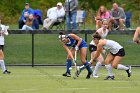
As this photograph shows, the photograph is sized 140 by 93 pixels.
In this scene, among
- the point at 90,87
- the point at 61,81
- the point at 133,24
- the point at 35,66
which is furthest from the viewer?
the point at 133,24

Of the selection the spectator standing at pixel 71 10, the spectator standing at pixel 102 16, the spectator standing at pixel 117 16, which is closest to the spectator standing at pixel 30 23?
the spectator standing at pixel 71 10

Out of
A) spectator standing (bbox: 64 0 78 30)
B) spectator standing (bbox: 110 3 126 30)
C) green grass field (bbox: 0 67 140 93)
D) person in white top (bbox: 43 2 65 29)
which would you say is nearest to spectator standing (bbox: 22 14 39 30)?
person in white top (bbox: 43 2 65 29)

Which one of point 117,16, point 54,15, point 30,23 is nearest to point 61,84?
point 117,16

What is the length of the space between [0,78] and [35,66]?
278 inches

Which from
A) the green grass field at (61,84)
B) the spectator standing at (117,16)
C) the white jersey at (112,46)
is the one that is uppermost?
the spectator standing at (117,16)

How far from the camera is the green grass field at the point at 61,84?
18.0m

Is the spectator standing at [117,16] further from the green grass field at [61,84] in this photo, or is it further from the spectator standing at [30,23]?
the green grass field at [61,84]

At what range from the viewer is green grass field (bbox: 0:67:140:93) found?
18000mm

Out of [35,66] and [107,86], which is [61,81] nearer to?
[107,86]

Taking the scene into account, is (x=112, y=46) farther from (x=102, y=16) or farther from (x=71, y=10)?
(x=71, y=10)

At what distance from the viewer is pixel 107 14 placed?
30.2m

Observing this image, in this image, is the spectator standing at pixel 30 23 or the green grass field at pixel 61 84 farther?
the spectator standing at pixel 30 23

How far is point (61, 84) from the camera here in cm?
1989

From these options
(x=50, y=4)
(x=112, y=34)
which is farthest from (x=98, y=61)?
(x=50, y=4)
